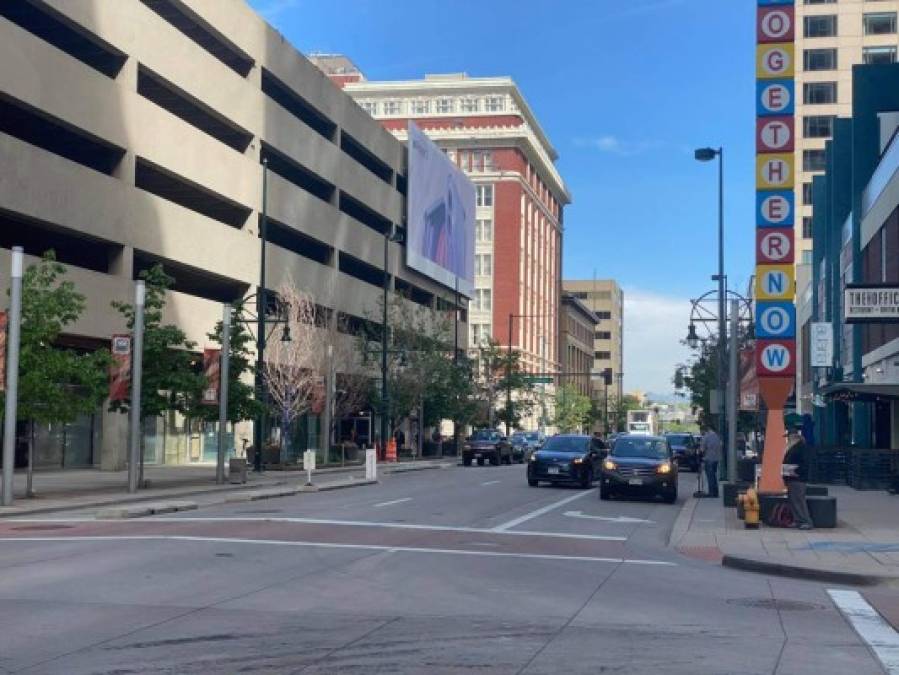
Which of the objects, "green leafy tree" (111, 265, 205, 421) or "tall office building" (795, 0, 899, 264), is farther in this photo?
"tall office building" (795, 0, 899, 264)

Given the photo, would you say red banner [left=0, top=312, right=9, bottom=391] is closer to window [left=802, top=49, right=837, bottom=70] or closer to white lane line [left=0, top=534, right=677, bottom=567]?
white lane line [left=0, top=534, right=677, bottom=567]

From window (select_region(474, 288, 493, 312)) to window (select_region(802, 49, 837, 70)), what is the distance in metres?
39.1

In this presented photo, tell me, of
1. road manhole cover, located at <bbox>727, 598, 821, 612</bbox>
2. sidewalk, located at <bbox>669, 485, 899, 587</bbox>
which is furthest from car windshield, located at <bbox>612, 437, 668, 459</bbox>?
road manhole cover, located at <bbox>727, 598, 821, 612</bbox>

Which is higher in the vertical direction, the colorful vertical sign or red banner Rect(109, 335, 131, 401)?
the colorful vertical sign

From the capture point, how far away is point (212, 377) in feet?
108

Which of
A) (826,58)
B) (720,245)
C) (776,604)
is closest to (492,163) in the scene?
(826,58)

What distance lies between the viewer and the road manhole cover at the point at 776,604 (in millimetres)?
11516

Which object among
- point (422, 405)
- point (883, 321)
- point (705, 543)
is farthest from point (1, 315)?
point (422, 405)

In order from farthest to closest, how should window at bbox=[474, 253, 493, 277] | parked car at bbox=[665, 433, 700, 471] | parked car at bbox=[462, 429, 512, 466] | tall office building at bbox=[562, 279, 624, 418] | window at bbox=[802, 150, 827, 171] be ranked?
tall office building at bbox=[562, 279, 624, 418] → window at bbox=[474, 253, 493, 277] → window at bbox=[802, 150, 827, 171] → parked car at bbox=[462, 429, 512, 466] → parked car at bbox=[665, 433, 700, 471]

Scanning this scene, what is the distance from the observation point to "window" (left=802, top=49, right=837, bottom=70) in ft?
288

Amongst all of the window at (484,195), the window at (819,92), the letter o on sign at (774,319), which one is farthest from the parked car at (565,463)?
the window at (484,195)

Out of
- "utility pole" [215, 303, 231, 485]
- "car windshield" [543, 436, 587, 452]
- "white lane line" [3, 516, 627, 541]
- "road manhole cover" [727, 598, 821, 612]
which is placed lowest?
"white lane line" [3, 516, 627, 541]

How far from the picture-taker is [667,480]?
90.2 feet

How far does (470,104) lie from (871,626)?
11088cm
